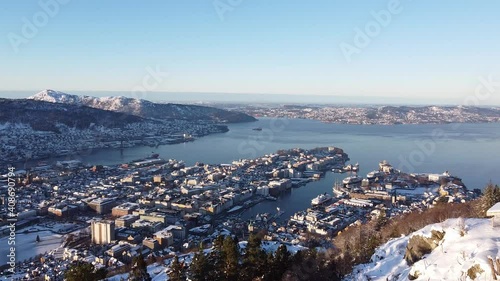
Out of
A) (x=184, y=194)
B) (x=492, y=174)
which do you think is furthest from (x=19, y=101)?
(x=492, y=174)

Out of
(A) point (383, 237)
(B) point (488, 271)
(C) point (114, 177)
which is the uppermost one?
(B) point (488, 271)

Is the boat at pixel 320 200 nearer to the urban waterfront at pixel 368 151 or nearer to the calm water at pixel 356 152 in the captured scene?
the calm water at pixel 356 152

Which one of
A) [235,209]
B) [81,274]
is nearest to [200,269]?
[81,274]

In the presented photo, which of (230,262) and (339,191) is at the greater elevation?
(230,262)

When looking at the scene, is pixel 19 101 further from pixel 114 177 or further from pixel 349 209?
pixel 349 209

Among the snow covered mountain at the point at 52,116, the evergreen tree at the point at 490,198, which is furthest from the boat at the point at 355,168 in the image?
the snow covered mountain at the point at 52,116

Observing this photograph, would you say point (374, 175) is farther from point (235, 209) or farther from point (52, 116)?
point (52, 116)
